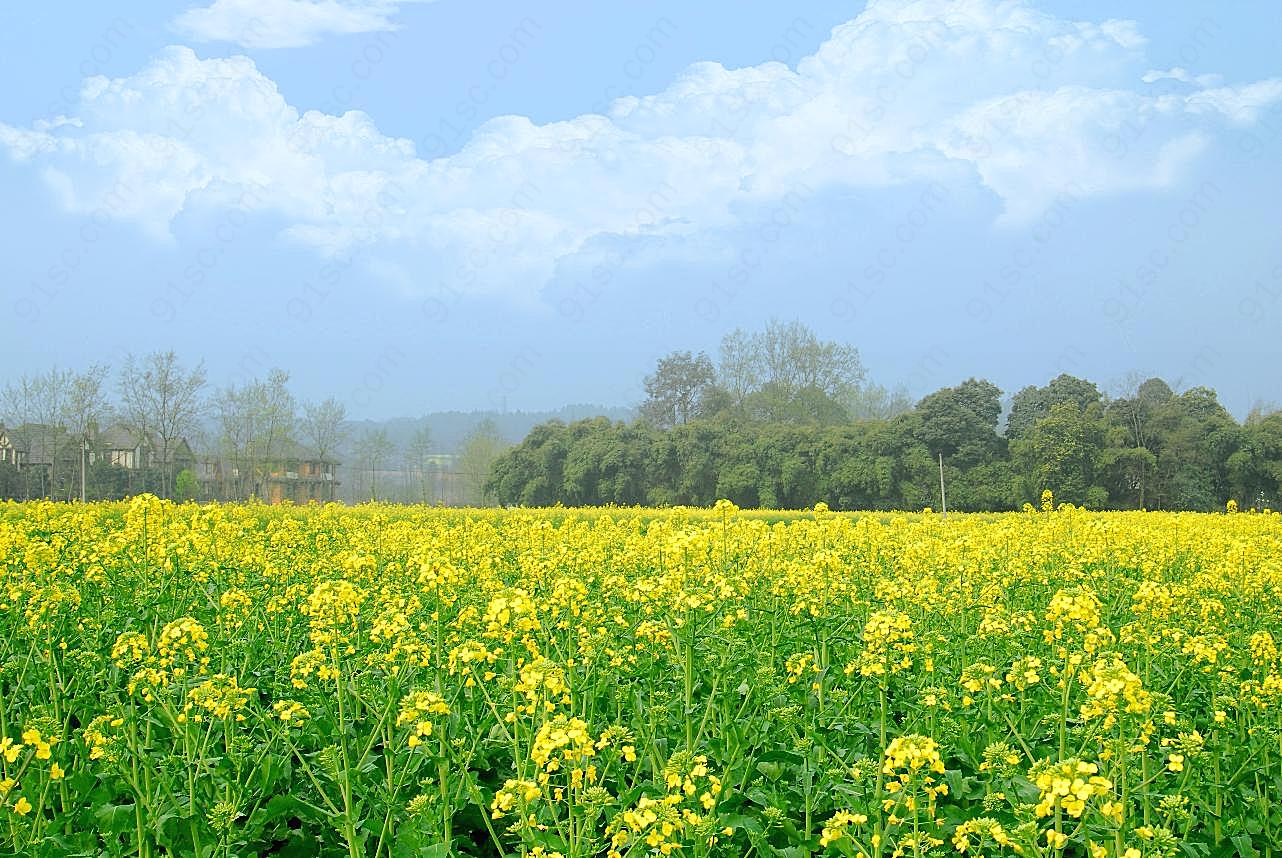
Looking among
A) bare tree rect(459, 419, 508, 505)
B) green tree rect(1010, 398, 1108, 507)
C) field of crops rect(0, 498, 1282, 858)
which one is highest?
bare tree rect(459, 419, 508, 505)

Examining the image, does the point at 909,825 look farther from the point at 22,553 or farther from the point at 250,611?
the point at 22,553

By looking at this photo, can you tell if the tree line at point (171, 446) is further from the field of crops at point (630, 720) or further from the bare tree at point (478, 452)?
the field of crops at point (630, 720)

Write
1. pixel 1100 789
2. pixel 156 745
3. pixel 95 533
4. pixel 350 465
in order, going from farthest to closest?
pixel 350 465, pixel 95 533, pixel 156 745, pixel 1100 789

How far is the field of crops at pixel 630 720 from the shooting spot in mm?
2912

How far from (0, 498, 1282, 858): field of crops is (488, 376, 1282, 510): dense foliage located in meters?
27.6

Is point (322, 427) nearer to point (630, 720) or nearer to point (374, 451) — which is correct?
point (374, 451)

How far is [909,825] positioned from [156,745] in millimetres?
3202

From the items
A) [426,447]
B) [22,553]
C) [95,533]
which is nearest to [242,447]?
[426,447]

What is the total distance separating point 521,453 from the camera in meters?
41.4

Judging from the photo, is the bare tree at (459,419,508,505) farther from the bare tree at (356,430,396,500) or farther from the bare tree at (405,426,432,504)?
the bare tree at (356,430,396,500)

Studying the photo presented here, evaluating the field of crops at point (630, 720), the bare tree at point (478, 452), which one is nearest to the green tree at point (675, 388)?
the bare tree at point (478, 452)

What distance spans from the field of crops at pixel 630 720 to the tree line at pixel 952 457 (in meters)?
27.7

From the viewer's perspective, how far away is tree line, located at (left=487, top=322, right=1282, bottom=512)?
32.5 meters

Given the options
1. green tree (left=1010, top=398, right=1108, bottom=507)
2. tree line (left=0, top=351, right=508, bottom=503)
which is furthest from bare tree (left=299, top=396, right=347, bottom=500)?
green tree (left=1010, top=398, right=1108, bottom=507)
